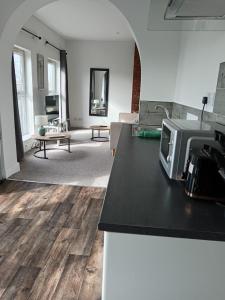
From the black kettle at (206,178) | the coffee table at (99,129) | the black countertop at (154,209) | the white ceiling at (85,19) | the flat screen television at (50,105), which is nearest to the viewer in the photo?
the black countertop at (154,209)

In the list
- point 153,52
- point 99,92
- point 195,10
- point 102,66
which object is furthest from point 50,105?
point 195,10

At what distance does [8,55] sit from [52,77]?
375 centimetres

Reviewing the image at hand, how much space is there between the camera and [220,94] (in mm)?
1577

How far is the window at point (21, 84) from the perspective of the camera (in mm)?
4566

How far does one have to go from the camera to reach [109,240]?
81 cm

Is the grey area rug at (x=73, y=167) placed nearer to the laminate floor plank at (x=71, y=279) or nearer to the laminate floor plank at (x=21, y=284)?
the laminate floor plank at (x=71, y=279)

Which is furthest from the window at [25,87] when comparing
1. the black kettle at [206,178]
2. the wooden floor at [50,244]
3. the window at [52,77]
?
the black kettle at [206,178]

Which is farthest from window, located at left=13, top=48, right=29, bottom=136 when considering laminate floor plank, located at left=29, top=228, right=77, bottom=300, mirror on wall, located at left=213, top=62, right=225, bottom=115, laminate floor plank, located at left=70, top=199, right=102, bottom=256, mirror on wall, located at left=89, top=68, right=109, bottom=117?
mirror on wall, located at left=213, top=62, right=225, bottom=115

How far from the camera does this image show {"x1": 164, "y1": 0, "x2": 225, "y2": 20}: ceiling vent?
1183 millimetres

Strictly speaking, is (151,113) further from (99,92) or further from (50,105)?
(99,92)

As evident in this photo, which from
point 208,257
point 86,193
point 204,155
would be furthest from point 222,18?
point 86,193

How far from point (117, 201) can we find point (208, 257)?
0.37 m

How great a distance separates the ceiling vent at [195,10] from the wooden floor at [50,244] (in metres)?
1.77

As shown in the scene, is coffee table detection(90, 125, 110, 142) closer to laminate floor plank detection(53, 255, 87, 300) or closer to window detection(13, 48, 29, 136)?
window detection(13, 48, 29, 136)
